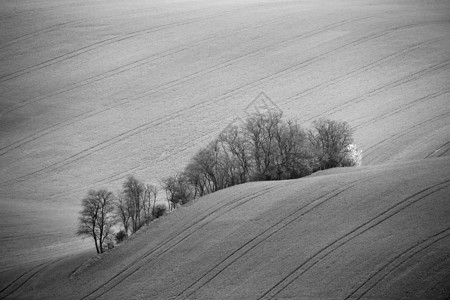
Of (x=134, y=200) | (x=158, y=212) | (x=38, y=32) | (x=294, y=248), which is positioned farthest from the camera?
(x=38, y=32)

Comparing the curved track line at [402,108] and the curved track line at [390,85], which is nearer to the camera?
the curved track line at [402,108]

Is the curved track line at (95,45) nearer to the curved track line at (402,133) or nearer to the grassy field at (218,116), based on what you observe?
the grassy field at (218,116)

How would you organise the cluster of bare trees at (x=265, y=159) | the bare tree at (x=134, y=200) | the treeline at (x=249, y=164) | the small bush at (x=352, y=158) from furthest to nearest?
the small bush at (x=352, y=158) < the cluster of bare trees at (x=265, y=159) < the treeline at (x=249, y=164) < the bare tree at (x=134, y=200)

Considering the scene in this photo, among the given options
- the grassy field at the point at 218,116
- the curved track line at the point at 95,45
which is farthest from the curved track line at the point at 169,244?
the curved track line at the point at 95,45

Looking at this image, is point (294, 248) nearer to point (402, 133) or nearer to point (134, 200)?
point (134, 200)

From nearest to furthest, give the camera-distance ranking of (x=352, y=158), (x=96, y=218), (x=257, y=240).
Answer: (x=257, y=240) → (x=96, y=218) → (x=352, y=158)

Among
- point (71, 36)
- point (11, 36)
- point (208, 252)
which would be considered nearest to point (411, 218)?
point (208, 252)

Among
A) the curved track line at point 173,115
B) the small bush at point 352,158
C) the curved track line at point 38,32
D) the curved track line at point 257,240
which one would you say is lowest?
the curved track line at point 257,240

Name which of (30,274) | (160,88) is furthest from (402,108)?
(30,274)
